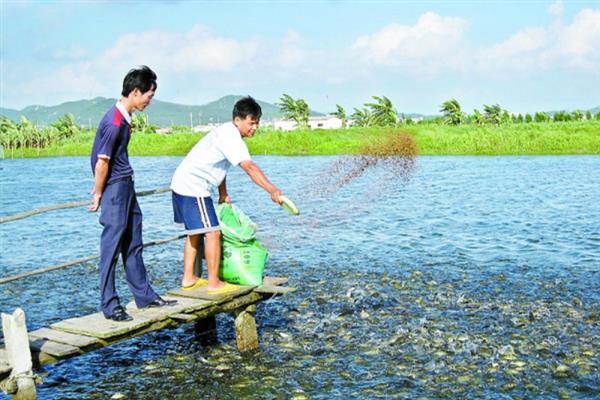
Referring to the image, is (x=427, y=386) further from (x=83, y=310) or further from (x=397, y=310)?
(x=83, y=310)

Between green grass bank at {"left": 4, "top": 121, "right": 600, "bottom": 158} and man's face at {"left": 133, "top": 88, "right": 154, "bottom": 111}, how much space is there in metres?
49.8

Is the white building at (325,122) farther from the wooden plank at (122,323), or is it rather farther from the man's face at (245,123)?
the wooden plank at (122,323)

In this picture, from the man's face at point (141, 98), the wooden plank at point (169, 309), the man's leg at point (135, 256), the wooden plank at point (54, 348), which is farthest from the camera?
the man's leg at point (135, 256)

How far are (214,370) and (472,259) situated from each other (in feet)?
26.5

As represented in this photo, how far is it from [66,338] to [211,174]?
233 cm

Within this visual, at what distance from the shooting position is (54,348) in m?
6.30

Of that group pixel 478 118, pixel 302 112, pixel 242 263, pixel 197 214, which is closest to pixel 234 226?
pixel 242 263

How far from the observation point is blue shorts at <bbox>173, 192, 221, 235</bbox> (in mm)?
7746

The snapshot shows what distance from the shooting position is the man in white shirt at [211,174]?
7.52 m

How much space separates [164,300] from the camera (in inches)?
306

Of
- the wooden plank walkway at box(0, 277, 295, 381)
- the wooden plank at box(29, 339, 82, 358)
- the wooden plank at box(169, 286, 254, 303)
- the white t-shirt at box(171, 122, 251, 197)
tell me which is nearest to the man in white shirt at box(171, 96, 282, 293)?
the white t-shirt at box(171, 122, 251, 197)

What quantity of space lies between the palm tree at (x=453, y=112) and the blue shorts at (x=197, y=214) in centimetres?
7251

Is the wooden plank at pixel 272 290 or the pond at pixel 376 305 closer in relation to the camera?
the pond at pixel 376 305

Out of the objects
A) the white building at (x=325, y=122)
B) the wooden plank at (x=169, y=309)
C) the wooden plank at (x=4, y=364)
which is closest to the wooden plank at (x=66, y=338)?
the wooden plank at (x=4, y=364)
